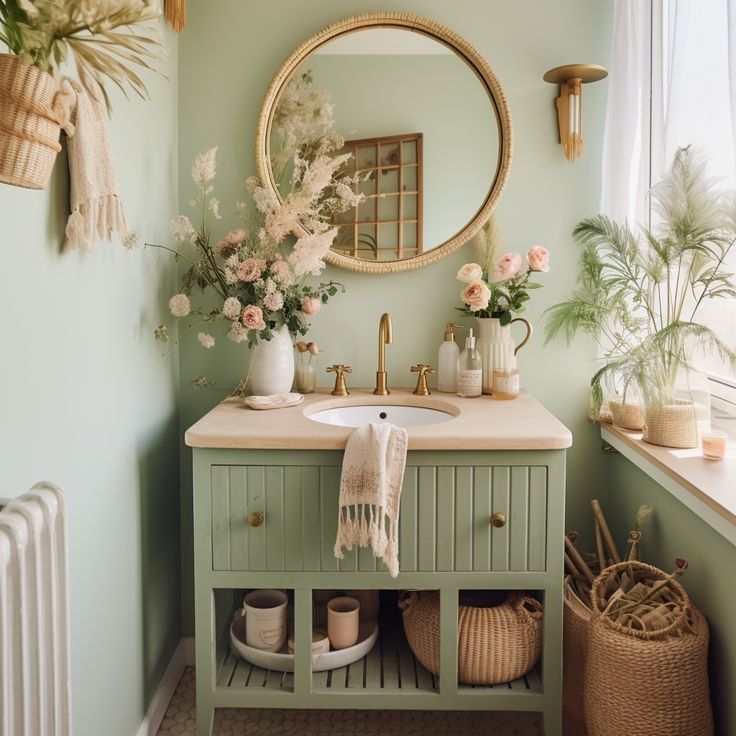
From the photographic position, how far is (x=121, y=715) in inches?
69.1

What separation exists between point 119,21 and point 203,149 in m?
1.31

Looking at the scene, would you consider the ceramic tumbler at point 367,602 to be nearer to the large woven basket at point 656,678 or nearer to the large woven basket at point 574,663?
the large woven basket at point 574,663

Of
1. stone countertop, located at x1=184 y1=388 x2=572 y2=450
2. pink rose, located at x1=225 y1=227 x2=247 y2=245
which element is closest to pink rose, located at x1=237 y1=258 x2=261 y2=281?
pink rose, located at x1=225 y1=227 x2=247 y2=245

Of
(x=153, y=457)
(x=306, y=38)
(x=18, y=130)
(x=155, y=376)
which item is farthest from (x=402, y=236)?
(x=18, y=130)

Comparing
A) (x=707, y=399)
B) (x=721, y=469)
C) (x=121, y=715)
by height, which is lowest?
(x=121, y=715)

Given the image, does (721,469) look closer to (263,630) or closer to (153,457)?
(263,630)

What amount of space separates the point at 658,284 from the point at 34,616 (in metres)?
1.66

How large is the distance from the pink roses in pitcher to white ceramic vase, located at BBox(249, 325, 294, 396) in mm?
549

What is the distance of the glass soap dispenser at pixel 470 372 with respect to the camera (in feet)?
7.00

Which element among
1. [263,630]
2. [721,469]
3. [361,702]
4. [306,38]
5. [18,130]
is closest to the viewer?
[18,130]

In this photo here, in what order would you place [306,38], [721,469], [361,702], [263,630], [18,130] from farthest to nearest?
[306,38] → [263,630] → [361,702] → [721,469] → [18,130]

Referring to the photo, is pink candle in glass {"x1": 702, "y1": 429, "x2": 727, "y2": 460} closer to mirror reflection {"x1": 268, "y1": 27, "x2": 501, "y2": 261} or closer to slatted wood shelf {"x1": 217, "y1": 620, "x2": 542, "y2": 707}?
slatted wood shelf {"x1": 217, "y1": 620, "x2": 542, "y2": 707}

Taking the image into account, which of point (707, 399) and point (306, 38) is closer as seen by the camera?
point (707, 399)

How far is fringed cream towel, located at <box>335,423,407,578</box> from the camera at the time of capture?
1.63m
